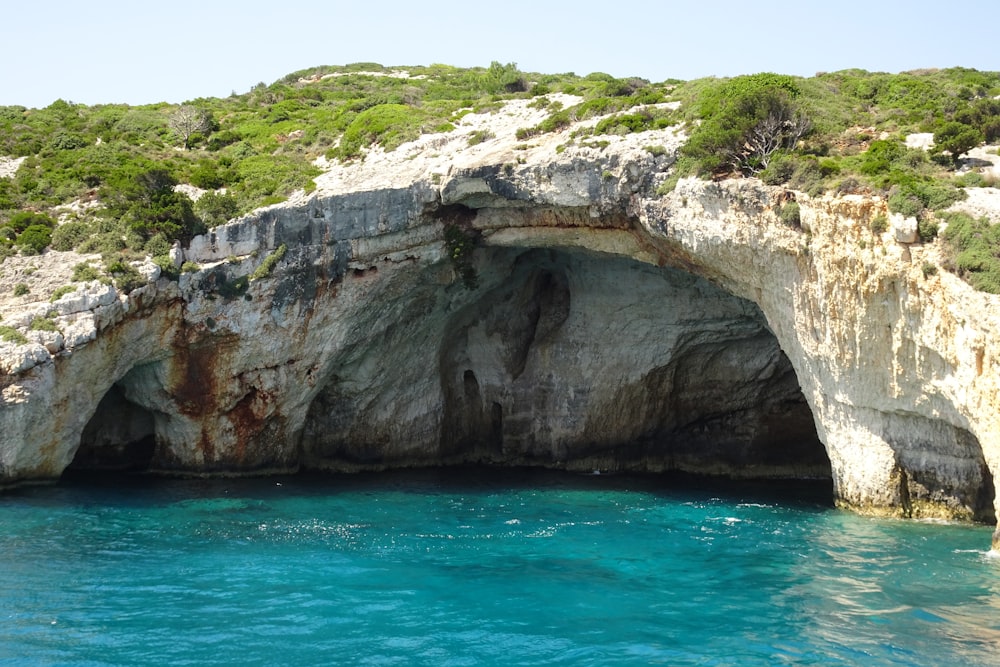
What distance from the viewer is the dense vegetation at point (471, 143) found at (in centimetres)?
2775

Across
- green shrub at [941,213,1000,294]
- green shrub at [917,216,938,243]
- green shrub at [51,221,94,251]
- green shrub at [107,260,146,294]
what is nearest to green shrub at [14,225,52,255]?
green shrub at [51,221,94,251]

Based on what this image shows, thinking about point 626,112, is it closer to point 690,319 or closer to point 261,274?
point 690,319

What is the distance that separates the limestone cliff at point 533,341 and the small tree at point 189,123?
48.9ft

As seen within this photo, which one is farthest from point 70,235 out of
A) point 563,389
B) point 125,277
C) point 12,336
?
point 563,389

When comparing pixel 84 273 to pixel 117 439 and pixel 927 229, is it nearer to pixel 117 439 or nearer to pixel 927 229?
pixel 117 439

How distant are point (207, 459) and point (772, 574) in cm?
2110

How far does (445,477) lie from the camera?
36344mm

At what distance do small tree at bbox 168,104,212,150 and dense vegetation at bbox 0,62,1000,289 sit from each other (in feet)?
0.31

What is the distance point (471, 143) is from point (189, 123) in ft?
66.8

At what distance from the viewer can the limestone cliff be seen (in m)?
26.5

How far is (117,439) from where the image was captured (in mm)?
36969

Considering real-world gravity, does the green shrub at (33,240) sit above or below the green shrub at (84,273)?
above

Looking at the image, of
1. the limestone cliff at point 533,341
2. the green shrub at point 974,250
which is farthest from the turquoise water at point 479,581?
the green shrub at point 974,250

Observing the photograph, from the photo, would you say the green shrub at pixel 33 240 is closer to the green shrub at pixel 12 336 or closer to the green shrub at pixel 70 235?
the green shrub at pixel 70 235
